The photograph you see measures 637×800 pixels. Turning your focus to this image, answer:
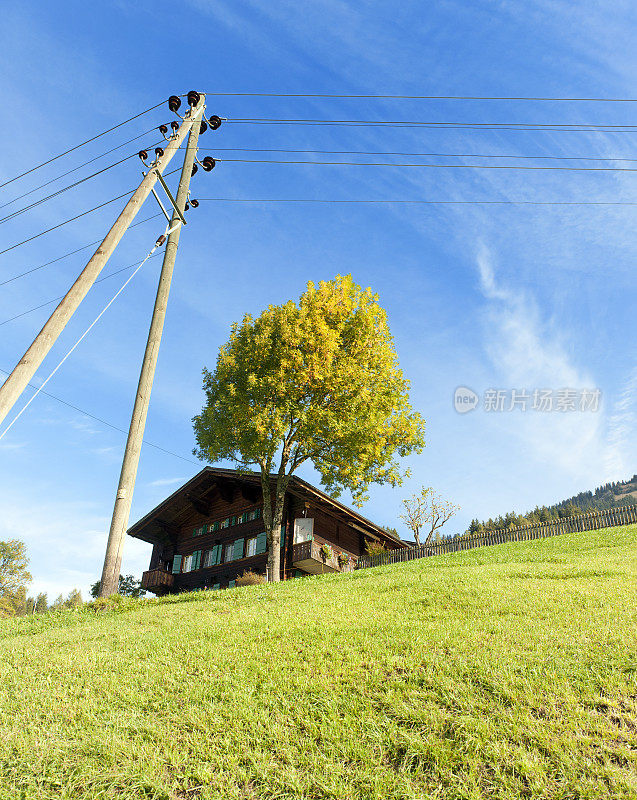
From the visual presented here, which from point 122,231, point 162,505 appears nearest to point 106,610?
point 122,231

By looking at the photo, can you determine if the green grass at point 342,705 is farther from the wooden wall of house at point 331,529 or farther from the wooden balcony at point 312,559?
the wooden wall of house at point 331,529

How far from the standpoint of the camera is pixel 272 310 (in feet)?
85.7

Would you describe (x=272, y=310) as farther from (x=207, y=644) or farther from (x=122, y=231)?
(x=207, y=644)

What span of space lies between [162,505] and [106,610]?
20.9 meters

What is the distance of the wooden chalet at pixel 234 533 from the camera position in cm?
2934

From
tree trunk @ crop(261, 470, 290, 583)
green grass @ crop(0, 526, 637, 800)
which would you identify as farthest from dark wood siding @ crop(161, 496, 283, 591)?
green grass @ crop(0, 526, 637, 800)

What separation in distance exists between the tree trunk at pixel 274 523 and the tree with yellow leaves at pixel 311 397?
0.05 metres

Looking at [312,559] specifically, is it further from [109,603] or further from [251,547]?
[109,603]

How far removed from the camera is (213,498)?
35000mm

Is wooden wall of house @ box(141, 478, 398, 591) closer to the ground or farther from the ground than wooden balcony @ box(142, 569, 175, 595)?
farther from the ground

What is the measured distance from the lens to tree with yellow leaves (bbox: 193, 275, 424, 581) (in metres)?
24.1

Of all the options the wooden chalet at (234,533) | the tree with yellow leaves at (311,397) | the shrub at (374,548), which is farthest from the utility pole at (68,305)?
the shrub at (374,548)

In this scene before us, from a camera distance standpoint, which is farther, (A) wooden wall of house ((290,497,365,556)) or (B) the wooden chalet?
(A) wooden wall of house ((290,497,365,556))

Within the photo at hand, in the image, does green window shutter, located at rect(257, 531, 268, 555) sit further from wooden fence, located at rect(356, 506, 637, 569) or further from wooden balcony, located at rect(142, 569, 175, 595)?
wooden balcony, located at rect(142, 569, 175, 595)
